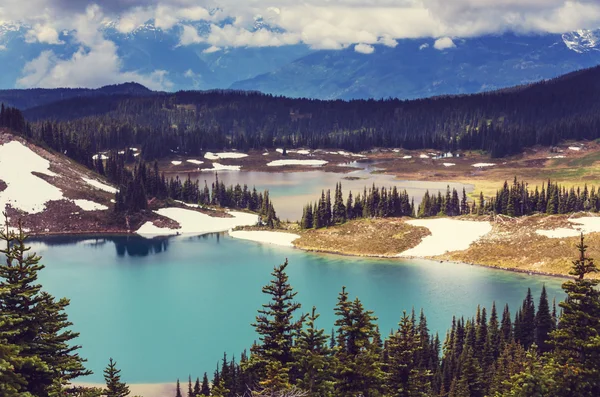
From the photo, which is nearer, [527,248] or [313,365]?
[313,365]

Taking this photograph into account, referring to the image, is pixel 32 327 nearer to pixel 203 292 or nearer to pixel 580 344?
pixel 580 344

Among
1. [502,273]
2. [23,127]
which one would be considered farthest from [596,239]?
[23,127]

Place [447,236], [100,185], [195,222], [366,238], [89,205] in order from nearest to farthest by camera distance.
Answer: [447,236] → [366,238] → [195,222] → [89,205] → [100,185]

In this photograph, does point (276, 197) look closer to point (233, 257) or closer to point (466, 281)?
point (233, 257)

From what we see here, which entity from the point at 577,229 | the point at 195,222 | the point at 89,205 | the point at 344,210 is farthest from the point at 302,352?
the point at 89,205

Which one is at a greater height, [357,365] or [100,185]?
[100,185]

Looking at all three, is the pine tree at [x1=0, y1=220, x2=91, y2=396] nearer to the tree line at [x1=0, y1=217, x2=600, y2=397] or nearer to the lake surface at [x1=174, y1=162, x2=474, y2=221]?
the tree line at [x1=0, y1=217, x2=600, y2=397]

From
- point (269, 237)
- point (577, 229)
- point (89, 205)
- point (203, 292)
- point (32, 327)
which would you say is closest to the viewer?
point (32, 327)

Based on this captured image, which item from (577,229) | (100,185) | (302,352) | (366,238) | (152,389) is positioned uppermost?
(100,185)
